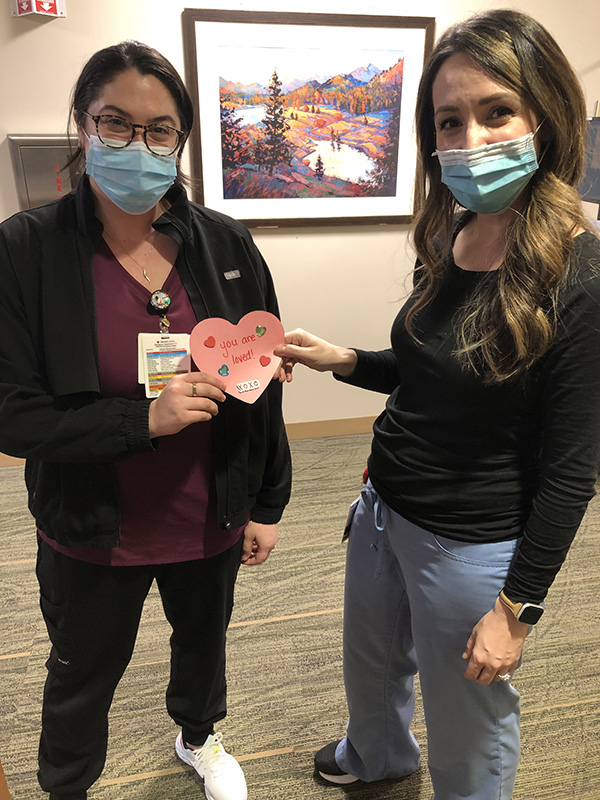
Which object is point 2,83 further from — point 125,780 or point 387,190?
point 125,780

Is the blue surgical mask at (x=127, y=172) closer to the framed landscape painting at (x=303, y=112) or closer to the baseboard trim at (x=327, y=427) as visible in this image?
the framed landscape painting at (x=303, y=112)

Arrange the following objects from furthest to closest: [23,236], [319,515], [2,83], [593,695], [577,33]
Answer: [577,33]
[319,515]
[2,83]
[593,695]
[23,236]

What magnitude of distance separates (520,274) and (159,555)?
87cm

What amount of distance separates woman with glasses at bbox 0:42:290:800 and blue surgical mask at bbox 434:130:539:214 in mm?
457

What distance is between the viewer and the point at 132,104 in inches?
42.3

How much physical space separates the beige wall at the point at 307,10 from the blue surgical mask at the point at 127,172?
1.68 metres

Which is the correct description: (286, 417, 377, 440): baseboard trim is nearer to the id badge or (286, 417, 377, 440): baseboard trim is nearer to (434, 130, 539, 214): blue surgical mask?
the id badge

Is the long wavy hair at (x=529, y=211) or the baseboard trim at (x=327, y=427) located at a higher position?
the long wavy hair at (x=529, y=211)

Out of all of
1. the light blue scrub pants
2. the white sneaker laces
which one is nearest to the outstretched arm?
the light blue scrub pants

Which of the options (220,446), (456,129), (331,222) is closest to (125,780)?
(220,446)

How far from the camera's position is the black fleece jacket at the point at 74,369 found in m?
1.04

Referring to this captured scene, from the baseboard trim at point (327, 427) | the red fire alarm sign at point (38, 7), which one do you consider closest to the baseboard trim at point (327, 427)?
the baseboard trim at point (327, 427)

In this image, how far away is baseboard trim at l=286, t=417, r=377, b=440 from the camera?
11.6 feet

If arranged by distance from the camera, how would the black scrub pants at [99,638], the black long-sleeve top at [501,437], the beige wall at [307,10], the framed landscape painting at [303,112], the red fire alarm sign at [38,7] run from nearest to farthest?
the black long-sleeve top at [501,437] → the black scrub pants at [99,638] → the red fire alarm sign at [38,7] → the beige wall at [307,10] → the framed landscape painting at [303,112]
